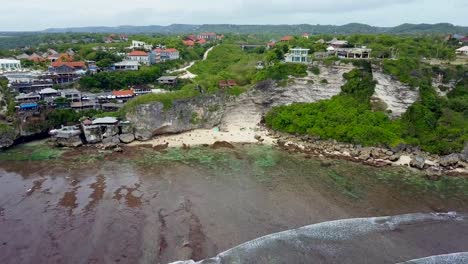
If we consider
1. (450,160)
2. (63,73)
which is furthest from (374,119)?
(63,73)

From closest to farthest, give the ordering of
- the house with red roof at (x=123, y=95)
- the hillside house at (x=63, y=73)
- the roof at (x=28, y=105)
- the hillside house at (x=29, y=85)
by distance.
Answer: the roof at (x=28, y=105) < the house with red roof at (x=123, y=95) < the hillside house at (x=29, y=85) < the hillside house at (x=63, y=73)

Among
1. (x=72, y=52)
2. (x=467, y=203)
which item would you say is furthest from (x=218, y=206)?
(x=72, y=52)

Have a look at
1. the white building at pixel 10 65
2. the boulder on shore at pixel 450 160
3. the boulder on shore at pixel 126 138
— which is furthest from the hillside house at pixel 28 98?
the boulder on shore at pixel 450 160

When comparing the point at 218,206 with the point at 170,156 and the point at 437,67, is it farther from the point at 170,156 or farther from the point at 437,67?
the point at 437,67

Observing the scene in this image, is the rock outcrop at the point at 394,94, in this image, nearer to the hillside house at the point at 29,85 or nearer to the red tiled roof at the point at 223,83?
the red tiled roof at the point at 223,83

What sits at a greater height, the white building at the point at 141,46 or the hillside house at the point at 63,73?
the white building at the point at 141,46

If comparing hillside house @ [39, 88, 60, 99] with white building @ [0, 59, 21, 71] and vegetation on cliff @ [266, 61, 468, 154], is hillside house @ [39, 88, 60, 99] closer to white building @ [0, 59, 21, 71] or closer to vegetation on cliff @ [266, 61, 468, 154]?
white building @ [0, 59, 21, 71]
